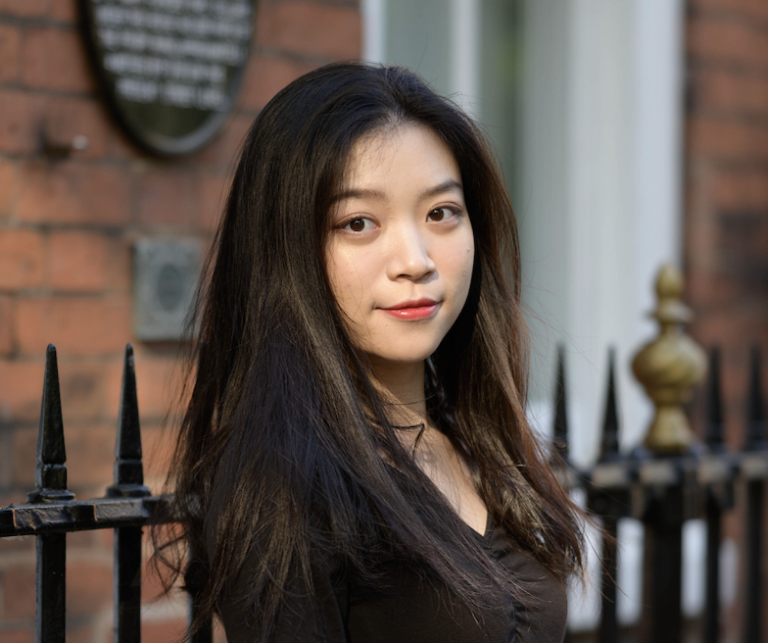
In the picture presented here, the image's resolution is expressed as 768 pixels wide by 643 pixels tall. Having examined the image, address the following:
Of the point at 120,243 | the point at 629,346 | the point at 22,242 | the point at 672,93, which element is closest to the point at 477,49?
the point at 672,93

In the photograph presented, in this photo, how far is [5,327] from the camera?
7.14 ft

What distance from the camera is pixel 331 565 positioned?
3.74 feet

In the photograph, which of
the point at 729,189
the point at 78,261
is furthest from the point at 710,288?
the point at 78,261

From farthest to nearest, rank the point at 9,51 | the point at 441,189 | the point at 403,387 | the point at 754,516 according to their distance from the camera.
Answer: the point at 754,516, the point at 9,51, the point at 403,387, the point at 441,189

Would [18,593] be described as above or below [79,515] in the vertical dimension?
below

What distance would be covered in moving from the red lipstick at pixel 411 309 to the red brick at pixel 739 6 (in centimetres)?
273

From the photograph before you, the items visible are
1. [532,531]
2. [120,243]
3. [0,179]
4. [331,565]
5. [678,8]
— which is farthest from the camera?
[678,8]

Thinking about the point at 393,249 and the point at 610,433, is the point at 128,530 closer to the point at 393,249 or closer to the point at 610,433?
the point at 393,249

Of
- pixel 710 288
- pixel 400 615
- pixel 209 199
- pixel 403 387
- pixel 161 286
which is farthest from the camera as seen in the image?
pixel 710 288

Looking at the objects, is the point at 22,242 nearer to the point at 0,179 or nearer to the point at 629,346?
the point at 0,179

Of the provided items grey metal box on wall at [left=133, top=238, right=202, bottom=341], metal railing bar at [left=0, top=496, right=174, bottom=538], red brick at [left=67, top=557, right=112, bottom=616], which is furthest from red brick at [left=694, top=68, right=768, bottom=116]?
metal railing bar at [left=0, top=496, right=174, bottom=538]

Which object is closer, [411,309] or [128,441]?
[411,309]

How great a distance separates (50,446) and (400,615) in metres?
0.59

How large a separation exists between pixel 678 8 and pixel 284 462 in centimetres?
295
